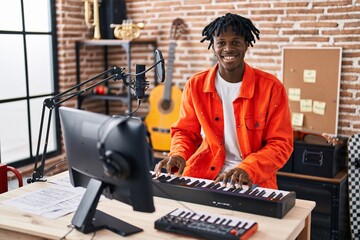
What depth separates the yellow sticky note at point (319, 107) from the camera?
395 cm

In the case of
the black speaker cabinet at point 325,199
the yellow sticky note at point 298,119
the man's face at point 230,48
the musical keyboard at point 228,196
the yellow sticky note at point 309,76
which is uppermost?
the man's face at point 230,48

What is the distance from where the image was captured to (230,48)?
2502 mm

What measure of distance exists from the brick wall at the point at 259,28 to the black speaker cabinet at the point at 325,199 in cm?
53

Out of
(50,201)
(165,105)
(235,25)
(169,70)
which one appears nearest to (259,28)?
(169,70)

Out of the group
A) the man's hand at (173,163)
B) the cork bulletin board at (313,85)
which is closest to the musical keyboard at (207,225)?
the man's hand at (173,163)

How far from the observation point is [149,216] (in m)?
2.03

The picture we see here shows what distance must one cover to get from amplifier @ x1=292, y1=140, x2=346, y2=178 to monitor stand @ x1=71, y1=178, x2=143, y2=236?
83.8 inches

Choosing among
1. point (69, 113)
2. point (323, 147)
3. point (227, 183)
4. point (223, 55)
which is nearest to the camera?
point (69, 113)

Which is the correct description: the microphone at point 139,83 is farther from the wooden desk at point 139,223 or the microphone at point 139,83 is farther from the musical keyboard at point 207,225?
the musical keyboard at point 207,225

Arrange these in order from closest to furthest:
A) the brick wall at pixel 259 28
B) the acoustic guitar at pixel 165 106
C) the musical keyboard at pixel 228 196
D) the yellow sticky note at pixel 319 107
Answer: the musical keyboard at pixel 228 196, the brick wall at pixel 259 28, the yellow sticky note at pixel 319 107, the acoustic guitar at pixel 165 106

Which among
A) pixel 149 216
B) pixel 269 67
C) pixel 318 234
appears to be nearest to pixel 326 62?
pixel 269 67

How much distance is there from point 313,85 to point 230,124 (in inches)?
63.4

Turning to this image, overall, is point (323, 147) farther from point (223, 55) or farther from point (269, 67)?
point (223, 55)

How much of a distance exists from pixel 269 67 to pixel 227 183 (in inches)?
84.1
